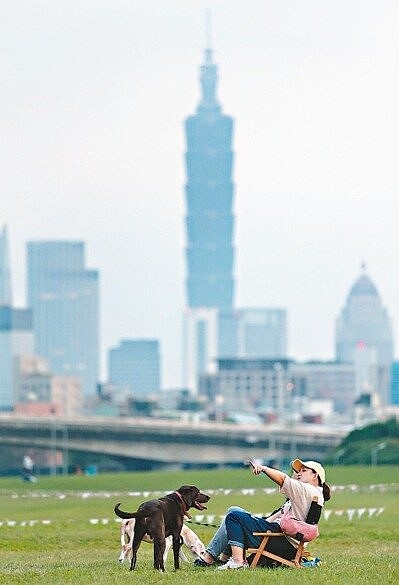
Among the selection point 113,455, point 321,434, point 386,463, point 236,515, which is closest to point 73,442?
point 113,455

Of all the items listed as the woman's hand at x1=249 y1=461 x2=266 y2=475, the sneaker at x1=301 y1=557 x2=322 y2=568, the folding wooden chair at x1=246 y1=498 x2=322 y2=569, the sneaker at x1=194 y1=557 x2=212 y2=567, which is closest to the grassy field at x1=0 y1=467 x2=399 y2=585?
the sneaker at x1=194 y1=557 x2=212 y2=567

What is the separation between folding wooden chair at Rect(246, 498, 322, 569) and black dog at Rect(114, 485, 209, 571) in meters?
0.95

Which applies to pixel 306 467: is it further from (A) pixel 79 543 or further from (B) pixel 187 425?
(B) pixel 187 425

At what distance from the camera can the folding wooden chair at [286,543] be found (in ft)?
91.5

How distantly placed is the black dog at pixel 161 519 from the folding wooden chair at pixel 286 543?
95 centimetres

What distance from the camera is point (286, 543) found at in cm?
2814

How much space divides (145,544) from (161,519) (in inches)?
330

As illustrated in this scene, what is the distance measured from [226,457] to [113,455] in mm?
8311

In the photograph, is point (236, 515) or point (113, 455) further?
point (113, 455)

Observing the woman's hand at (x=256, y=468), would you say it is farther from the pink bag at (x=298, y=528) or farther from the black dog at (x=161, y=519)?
the black dog at (x=161, y=519)

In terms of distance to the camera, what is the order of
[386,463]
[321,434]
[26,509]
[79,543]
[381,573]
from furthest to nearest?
[321,434], [386,463], [26,509], [79,543], [381,573]

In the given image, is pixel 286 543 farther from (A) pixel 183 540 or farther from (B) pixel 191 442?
(B) pixel 191 442

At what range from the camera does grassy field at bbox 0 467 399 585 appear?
27.0 meters

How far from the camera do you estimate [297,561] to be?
27.9m
